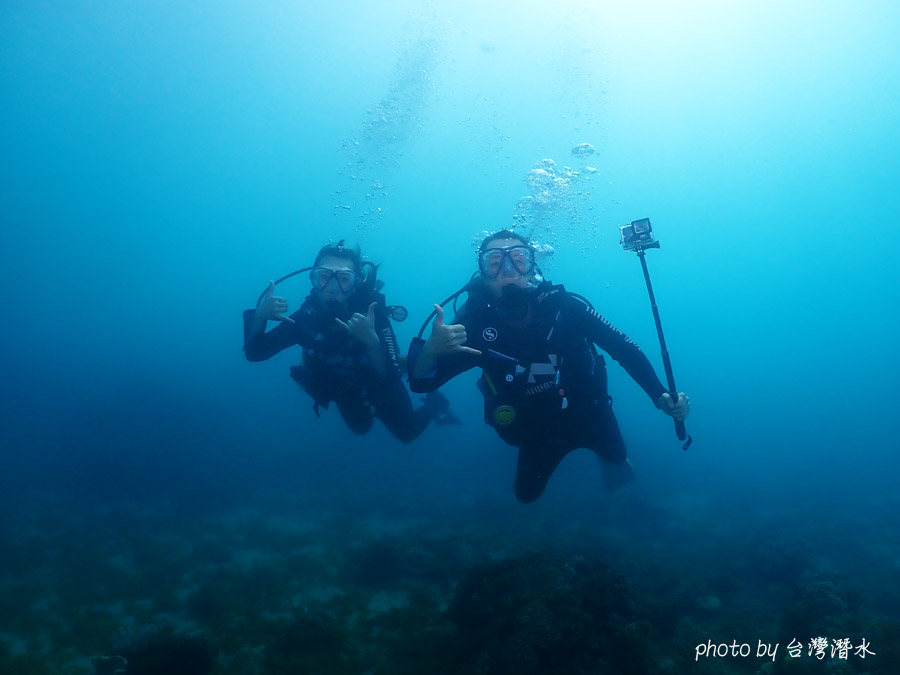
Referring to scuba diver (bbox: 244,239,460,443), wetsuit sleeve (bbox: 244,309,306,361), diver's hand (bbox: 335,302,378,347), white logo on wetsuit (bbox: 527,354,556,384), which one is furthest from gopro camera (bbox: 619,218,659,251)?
wetsuit sleeve (bbox: 244,309,306,361)

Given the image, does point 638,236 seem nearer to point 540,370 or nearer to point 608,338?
point 608,338

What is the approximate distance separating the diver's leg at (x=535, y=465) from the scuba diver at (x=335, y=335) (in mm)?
2257

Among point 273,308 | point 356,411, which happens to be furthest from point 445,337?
point 356,411

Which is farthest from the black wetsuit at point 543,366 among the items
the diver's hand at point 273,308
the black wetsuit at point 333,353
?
the diver's hand at point 273,308

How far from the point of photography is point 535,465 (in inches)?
228

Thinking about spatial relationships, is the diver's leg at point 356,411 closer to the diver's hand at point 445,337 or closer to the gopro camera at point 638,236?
the diver's hand at point 445,337

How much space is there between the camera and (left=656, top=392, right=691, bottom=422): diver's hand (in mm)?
4609

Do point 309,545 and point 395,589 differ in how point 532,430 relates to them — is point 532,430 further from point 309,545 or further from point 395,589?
point 309,545

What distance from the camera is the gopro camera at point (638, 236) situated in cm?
497

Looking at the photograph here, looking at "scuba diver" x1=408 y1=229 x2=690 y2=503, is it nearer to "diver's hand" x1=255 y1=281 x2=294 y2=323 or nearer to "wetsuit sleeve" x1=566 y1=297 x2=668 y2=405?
"wetsuit sleeve" x1=566 y1=297 x2=668 y2=405

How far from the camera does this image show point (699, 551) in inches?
379

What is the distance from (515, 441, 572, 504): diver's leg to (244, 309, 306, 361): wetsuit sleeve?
11.7 ft

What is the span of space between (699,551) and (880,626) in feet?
15.3

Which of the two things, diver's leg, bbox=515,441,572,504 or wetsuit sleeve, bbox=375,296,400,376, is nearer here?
diver's leg, bbox=515,441,572,504
